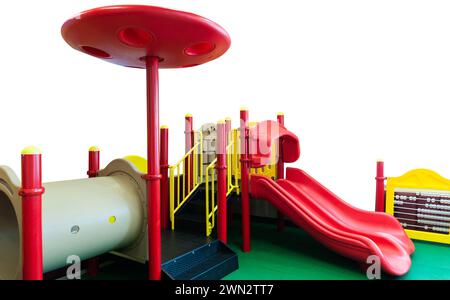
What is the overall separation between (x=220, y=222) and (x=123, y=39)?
2.80m

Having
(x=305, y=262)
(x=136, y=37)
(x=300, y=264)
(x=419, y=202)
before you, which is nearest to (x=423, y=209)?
(x=419, y=202)

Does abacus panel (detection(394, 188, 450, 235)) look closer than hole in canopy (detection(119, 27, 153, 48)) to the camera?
No

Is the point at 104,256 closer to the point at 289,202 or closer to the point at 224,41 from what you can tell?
the point at 289,202

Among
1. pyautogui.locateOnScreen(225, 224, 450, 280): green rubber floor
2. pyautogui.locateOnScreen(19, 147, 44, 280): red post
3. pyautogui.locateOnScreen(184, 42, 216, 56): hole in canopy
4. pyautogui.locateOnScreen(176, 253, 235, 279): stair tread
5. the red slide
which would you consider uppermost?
pyautogui.locateOnScreen(184, 42, 216, 56): hole in canopy

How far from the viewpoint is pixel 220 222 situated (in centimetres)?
436

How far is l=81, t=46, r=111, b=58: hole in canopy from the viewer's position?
3051 mm

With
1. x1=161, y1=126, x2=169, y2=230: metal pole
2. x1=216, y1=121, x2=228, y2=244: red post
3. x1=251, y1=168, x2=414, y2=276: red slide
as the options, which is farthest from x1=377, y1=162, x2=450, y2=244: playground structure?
x1=161, y1=126, x2=169, y2=230: metal pole

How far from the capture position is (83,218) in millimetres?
3043

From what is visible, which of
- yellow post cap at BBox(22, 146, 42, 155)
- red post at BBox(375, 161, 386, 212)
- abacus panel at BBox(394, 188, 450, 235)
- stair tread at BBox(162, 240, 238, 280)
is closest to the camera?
yellow post cap at BBox(22, 146, 42, 155)

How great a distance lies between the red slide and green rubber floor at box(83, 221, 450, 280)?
0.25 metres

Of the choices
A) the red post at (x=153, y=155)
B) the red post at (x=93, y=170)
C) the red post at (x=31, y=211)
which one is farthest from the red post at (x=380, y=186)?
the red post at (x=31, y=211)

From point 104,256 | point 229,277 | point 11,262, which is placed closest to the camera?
point 11,262

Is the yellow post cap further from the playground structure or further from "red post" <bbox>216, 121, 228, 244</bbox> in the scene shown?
the playground structure

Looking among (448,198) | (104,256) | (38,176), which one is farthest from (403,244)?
(38,176)
